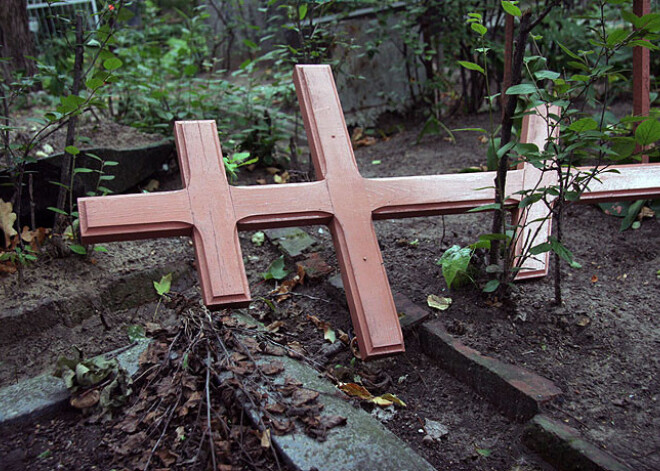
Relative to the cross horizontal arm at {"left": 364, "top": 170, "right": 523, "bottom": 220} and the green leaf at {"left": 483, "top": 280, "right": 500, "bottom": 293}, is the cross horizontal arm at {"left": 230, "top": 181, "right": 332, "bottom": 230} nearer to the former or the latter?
the cross horizontal arm at {"left": 364, "top": 170, "right": 523, "bottom": 220}

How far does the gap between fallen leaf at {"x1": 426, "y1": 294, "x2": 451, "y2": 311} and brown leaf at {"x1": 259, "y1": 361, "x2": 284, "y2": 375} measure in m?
0.62

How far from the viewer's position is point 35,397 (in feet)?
5.71

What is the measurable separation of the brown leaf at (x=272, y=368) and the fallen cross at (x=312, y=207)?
9.9 inches

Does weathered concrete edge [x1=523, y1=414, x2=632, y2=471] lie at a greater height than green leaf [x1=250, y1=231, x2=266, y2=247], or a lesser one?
lesser

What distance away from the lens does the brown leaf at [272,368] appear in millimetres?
1769

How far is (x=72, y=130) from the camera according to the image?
2.35 meters

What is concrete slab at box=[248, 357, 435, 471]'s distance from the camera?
4.62ft

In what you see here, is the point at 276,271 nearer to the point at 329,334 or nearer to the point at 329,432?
the point at 329,334

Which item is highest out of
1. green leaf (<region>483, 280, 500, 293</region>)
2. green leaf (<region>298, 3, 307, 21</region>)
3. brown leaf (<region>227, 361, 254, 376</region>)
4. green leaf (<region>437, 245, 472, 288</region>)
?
green leaf (<region>298, 3, 307, 21</region>)

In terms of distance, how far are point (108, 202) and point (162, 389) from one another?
583 mm

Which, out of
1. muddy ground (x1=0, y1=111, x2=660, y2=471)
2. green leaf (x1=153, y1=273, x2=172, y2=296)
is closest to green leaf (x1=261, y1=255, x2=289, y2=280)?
muddy ground (x1=0, y1=111, x2=660, y2=471)

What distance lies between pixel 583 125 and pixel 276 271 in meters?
1.38

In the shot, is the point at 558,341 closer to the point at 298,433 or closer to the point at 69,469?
the point at 298,433

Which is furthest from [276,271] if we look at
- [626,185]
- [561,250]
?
[626,185]
